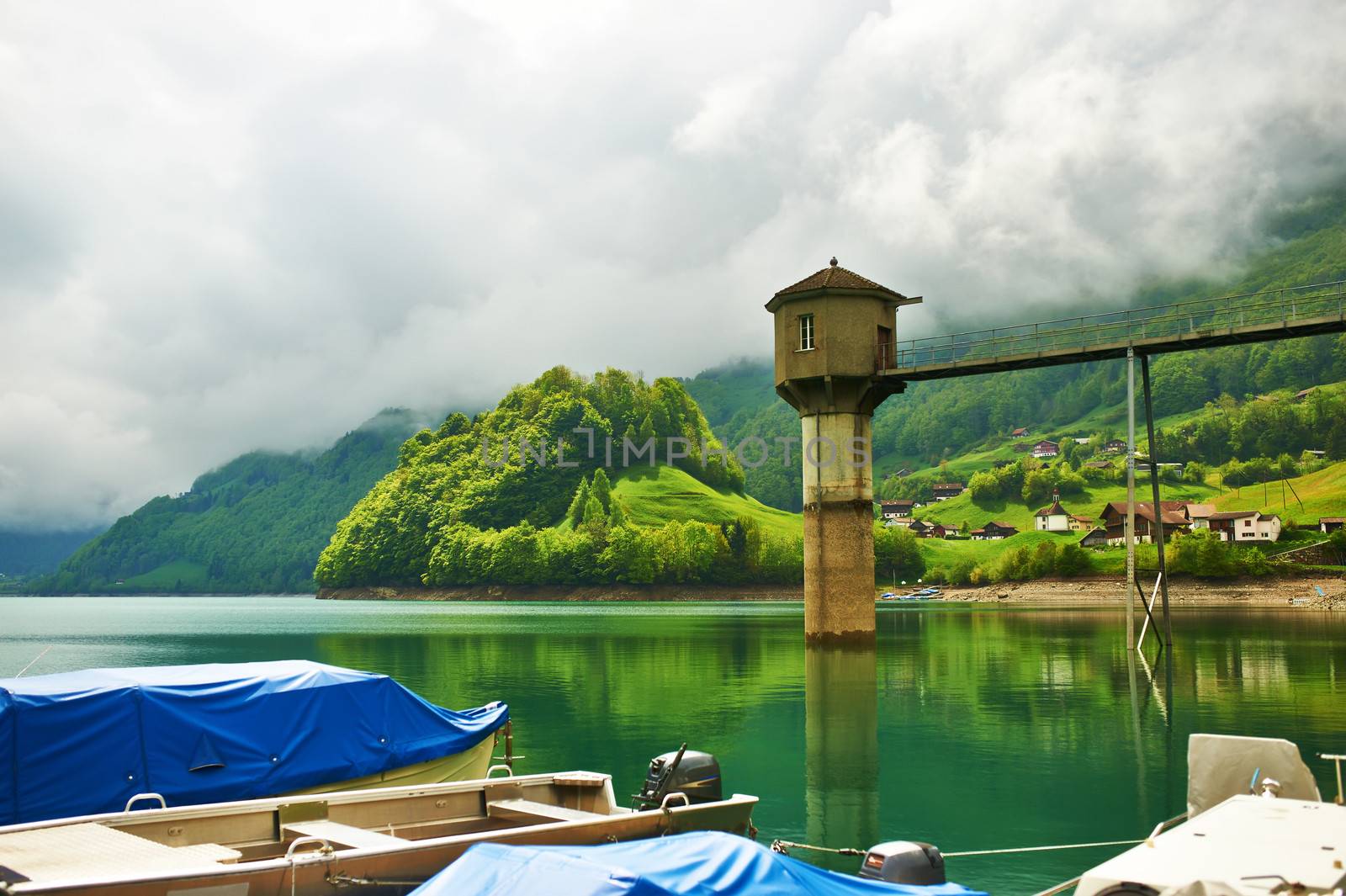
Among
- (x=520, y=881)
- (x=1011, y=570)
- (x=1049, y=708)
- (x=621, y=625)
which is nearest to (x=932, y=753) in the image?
(x=1049, y=708)

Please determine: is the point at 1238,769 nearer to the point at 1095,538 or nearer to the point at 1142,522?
the point at 1142,522

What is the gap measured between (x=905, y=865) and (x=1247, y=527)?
18560cm

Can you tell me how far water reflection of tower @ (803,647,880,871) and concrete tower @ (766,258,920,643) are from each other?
6.08 meters

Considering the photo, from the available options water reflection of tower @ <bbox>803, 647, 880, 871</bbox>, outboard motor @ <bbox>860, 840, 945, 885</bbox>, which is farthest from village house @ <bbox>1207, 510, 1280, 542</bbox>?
outboard motor @ <bbox>860, 840, 945, 885</bbox>

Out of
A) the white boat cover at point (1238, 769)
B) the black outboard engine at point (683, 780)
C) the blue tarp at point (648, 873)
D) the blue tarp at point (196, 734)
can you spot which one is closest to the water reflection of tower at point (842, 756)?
the black outboard engine at point (683, 780)

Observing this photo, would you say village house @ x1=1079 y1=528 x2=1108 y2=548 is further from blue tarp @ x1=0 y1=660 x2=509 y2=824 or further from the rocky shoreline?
blue tarp @ x1=0 y1=660 x2=509 y2=824

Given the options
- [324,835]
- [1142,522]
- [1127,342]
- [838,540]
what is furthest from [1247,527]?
[324,835]

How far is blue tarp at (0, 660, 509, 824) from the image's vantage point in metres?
15.6

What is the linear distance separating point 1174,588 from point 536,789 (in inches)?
5317

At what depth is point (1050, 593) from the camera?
154 meters

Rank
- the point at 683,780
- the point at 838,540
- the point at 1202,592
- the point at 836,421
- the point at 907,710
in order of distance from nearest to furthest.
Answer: the point at 683,780 → the point at 907,710 → the point at 838,540 → the point at 836,421 → the point at 1202,592

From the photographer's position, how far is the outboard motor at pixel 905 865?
1093cm

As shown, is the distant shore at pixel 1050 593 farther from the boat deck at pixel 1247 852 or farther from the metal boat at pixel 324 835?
the boat deck at pixel 1247 852

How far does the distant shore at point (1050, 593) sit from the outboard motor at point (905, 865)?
10965cm
